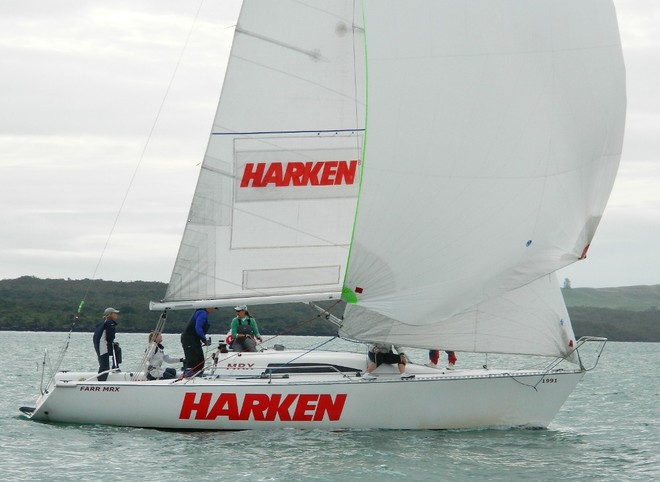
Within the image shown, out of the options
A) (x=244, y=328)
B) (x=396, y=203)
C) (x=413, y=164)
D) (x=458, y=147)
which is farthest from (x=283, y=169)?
(x=244, y=328)

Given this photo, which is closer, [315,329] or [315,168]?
[315,168]

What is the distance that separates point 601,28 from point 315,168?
16.4 feet

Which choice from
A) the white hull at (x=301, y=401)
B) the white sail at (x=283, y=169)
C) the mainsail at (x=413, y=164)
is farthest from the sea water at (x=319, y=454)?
the white sail at (x=283, y=169)

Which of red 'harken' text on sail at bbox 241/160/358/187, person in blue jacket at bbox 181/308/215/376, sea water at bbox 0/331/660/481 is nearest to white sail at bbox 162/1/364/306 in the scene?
red 'harken' text on sail at bbox 241/160/358/187

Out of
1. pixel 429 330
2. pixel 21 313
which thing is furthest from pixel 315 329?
pixel 429 330

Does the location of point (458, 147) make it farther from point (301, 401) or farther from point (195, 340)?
point (195, 340)

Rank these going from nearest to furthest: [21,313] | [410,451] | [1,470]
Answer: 1. [1,470]
2. [410,451]
3. [21,313]

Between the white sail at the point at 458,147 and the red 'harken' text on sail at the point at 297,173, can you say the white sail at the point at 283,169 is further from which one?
the white sail at the point at 458,147

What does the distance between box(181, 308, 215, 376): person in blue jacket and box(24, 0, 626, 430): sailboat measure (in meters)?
0.57

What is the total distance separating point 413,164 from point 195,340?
15.9 feet

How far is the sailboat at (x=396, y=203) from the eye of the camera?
16484mm

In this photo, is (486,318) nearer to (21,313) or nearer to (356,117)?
(356,117)

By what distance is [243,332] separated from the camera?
1906 cm

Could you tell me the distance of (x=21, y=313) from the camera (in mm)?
96188
